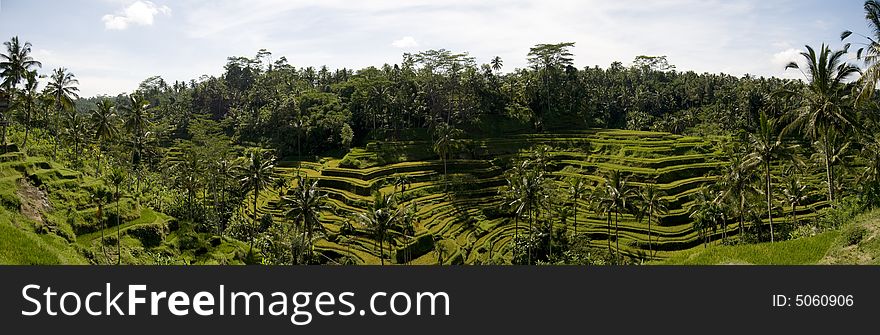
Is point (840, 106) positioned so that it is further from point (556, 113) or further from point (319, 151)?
point (319, 151)

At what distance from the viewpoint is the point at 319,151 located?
261 feet

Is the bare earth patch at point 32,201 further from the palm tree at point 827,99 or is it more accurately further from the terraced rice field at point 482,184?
the palm tree at point 827,99

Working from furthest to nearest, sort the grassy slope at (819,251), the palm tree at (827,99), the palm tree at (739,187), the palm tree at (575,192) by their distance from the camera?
the palm tree at (575,192)
the palm tree at (739,187)
the palm tree at (827,99)
the grassy slope at (819,251)

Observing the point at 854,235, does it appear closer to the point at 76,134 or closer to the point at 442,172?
the point at 442,172

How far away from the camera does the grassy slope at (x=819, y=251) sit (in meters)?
17.1

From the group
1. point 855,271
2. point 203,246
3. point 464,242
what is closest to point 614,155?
point 464,242

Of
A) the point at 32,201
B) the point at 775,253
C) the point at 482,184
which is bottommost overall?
the point at 482,184

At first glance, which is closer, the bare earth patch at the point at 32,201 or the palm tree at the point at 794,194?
the bare earth patch at the point at 32,201

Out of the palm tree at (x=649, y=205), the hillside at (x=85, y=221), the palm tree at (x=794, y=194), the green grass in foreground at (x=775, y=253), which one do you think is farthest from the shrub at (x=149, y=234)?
the palm tree at (x=794, y=194)

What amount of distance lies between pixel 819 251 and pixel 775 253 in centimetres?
138

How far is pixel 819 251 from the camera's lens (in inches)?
742

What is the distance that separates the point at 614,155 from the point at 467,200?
2072 centimetres

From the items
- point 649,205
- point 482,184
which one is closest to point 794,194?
point 649,205

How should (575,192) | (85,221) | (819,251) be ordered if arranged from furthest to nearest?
Result: 1. (575,192)
2. (85,221)
3. (819,251)
